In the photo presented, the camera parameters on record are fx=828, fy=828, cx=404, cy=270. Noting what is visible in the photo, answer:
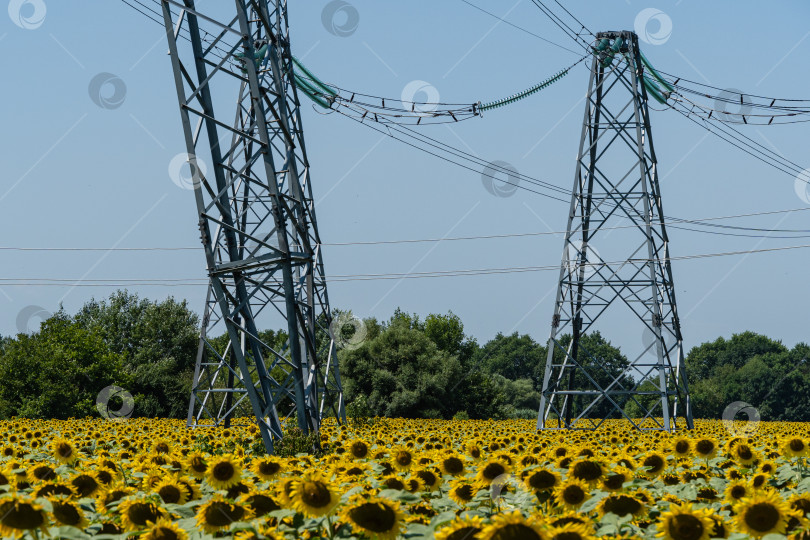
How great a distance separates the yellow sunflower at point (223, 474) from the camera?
5.70 meters

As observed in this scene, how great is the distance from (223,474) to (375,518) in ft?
6.12

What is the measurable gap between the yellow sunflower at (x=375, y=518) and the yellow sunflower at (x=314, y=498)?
5.4 inches

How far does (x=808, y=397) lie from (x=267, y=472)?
296ft

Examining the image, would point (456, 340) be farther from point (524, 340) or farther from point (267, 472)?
point (267, 472)

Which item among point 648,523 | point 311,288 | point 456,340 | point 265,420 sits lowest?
point 648,523

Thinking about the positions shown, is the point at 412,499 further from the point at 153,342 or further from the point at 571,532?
the point at 153,342

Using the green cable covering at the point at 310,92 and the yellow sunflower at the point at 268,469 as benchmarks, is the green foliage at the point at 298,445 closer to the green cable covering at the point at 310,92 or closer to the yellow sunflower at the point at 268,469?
the yellow sunflower at the point at 268,469

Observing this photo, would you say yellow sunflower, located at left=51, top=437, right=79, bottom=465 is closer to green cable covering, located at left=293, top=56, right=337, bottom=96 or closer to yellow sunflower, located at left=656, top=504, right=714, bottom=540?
yellow sunflower, located at left=656, top=504, right=714, bottom=540

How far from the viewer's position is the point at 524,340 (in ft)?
424

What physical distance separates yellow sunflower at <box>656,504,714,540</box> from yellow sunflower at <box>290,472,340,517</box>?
5.64ft

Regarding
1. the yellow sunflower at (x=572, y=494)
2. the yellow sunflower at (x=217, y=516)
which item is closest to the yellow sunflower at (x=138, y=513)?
the yellow sunflower at (x=217, y=516)

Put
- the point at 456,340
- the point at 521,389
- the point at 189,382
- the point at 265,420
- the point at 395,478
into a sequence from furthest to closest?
the point at 521,389
the point at 456,340
the point at 189,382
the point at 265,420
the point at 395,478

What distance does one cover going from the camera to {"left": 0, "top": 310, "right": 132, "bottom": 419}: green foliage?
36.0 metres

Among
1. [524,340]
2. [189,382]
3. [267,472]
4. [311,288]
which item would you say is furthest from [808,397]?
[267,472]
